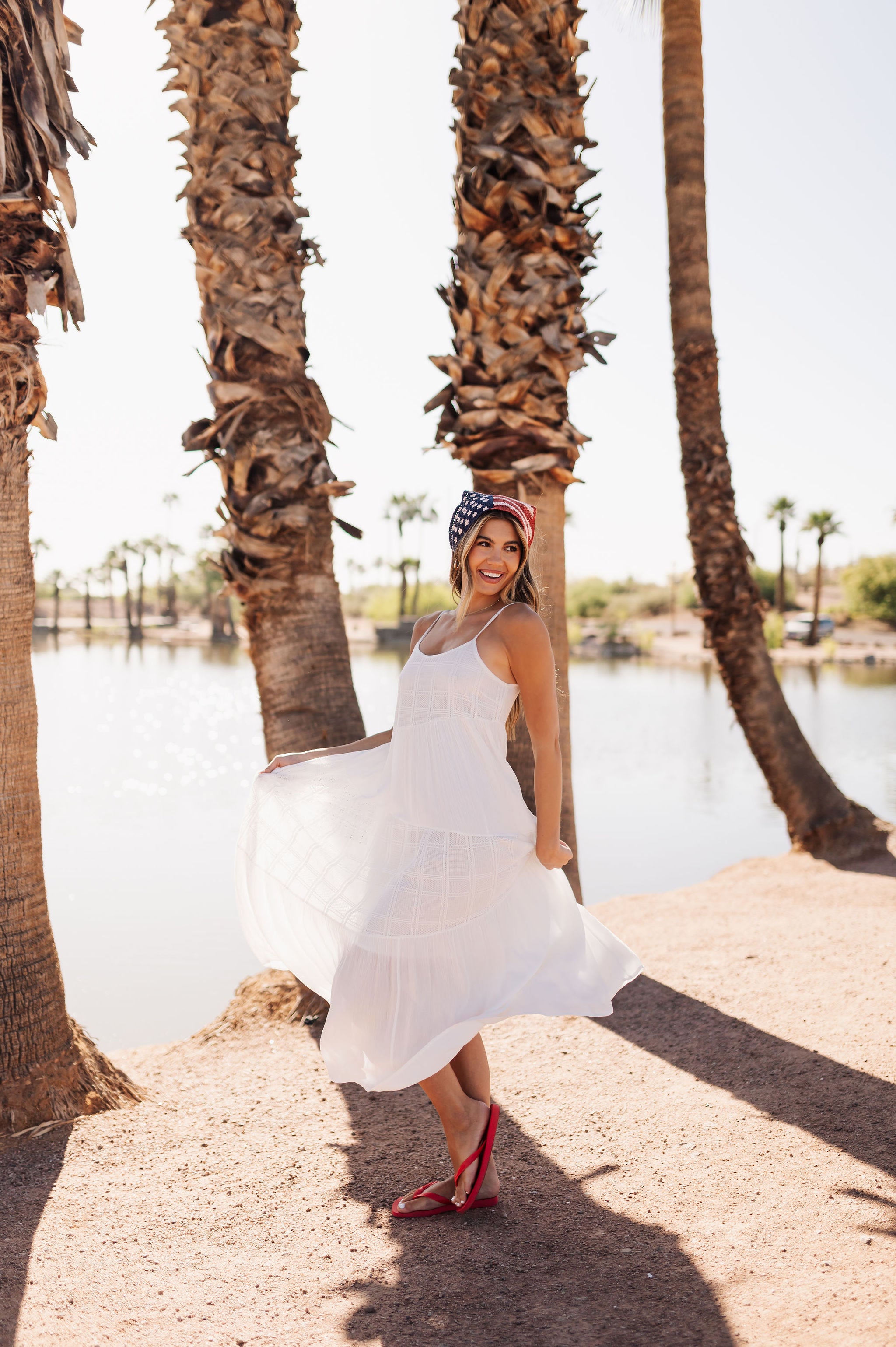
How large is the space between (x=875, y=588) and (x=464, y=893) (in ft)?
224

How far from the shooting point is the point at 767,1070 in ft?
12.9

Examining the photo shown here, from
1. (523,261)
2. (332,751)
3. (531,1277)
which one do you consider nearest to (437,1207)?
(531,1277)

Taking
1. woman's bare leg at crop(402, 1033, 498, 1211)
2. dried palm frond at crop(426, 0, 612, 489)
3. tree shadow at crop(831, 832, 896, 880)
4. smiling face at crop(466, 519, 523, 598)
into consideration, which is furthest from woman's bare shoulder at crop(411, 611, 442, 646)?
tree shadow at crop(831, 832, 896, 880)

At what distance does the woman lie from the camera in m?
2.79

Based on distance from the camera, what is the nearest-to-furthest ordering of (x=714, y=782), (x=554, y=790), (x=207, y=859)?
1. (x=554, y=790)
2. (x=207, y=859)
3. (x=714, y=782)

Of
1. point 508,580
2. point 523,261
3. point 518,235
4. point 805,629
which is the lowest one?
point 805,629


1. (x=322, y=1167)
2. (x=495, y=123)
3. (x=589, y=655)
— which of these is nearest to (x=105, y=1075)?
(x=322, y=1167)

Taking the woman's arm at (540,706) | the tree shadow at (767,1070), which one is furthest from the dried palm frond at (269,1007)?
the woman's arm at (540,706)

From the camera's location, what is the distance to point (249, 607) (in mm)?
5062

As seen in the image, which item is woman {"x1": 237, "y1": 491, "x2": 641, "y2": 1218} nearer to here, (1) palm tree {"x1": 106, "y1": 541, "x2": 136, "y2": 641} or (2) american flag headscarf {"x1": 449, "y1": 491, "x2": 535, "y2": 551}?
(2) american flag headscarf {"x1": 449, "y1": 491, "x2": 535, "y2": 551}

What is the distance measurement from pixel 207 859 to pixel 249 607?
751 centimetres

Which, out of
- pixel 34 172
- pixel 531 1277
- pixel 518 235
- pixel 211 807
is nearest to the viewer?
pixel 531 1277

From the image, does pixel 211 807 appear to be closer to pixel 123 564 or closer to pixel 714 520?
pixel 714 520

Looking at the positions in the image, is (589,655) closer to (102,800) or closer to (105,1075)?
(102,800)
